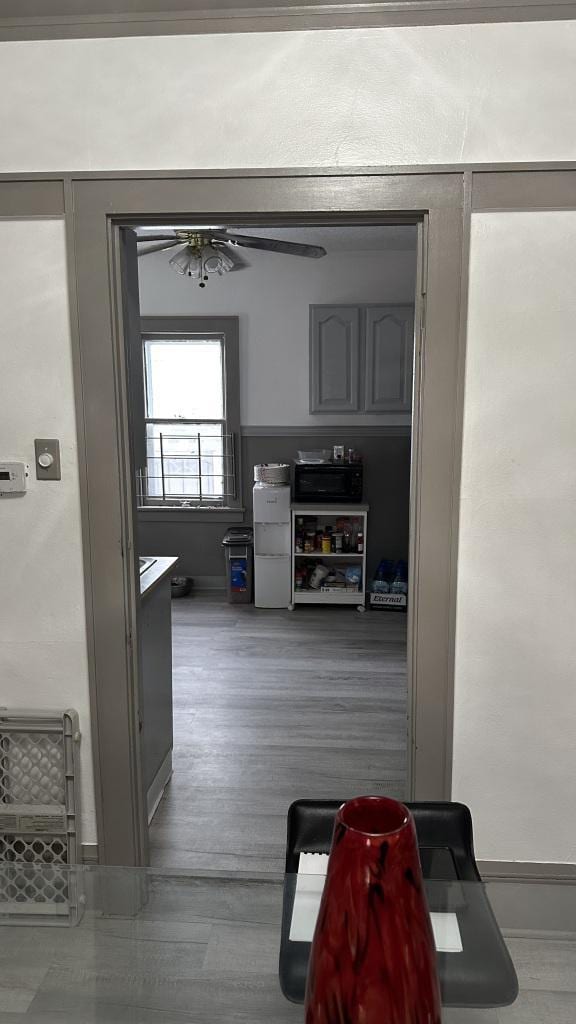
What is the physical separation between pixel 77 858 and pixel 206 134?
87.0 inches

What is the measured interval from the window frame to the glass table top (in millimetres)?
4955

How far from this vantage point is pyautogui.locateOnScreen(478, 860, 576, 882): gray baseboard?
2.30 metres

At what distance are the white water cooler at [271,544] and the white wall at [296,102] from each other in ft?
12.0

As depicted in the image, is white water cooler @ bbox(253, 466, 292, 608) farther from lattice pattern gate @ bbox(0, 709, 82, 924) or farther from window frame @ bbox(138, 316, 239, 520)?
lattice pattern gate @ bbox(0, 709, 82, 924)

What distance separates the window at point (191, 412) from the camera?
607cm

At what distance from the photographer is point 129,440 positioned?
2279 millimetres

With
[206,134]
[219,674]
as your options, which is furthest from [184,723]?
[206,134]

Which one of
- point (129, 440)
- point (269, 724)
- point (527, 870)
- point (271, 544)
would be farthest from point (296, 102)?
point (271, 544)

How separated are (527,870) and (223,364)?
4615mm

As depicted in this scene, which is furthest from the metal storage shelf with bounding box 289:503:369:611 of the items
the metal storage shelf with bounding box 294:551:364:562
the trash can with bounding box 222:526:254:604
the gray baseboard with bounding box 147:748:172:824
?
the gray baseboard with bounding box 147:748:172:824

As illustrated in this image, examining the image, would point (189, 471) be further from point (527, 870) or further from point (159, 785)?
point (527, 870)

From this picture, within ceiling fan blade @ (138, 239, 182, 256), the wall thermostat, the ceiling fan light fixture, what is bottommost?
the wall thermostat

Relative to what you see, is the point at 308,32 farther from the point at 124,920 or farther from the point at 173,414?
the point at 173,414

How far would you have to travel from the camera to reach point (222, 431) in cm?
621
